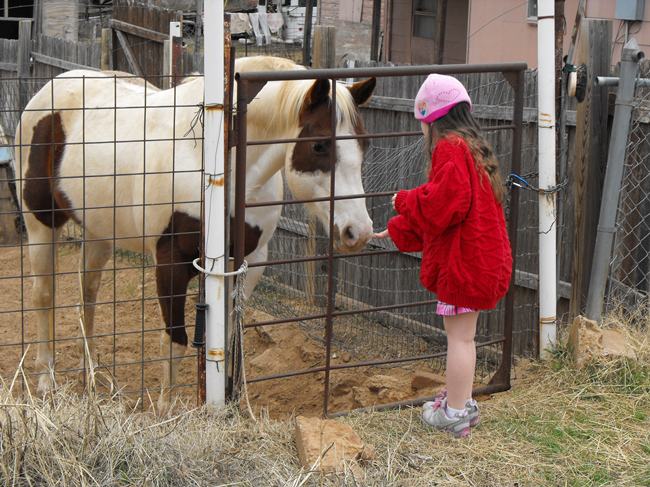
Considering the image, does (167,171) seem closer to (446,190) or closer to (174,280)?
(174,280)

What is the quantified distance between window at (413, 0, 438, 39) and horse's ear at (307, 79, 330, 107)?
10389 millimetres

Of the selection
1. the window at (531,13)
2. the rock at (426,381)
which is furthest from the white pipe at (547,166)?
the window at (531,13)

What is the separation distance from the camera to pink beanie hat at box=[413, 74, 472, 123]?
258 centimetres

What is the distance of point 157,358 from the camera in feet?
16.0

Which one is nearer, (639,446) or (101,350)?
(639,446)

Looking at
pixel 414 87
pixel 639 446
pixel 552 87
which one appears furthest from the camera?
pixel 414 87

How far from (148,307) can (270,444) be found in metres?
3.27

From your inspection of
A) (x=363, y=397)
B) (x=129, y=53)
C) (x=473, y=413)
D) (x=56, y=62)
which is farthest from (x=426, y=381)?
(x=56, y=62)

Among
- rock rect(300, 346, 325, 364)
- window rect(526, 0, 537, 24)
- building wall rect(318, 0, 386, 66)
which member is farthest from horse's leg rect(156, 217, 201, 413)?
building wall rect(318, 0, 386, 66)

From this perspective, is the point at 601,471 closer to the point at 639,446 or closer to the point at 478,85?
the point at 639,446

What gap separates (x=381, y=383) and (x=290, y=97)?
193 cm

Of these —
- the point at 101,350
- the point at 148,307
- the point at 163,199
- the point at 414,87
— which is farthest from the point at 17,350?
the point at 414,87

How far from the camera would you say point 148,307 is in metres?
5.69

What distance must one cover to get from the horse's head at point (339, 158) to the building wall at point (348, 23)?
11.7m
